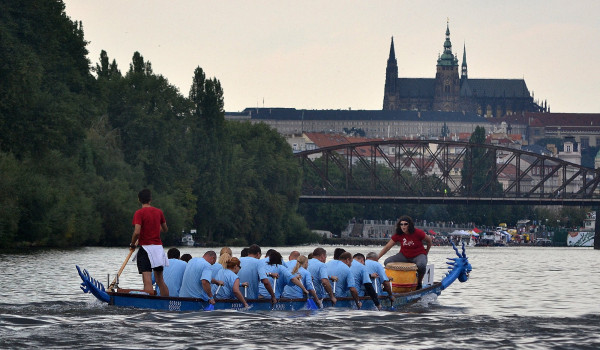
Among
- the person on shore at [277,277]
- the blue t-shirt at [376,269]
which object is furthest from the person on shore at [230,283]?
the blue t-shirt at [376,269]

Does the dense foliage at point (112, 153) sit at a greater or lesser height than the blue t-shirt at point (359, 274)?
greater

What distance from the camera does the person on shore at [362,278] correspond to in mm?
31609

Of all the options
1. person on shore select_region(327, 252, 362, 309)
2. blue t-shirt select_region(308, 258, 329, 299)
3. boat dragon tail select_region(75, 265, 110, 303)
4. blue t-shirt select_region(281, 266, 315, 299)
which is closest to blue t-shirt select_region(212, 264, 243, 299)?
blue t-shirt select_region(281, 266, 315, 299)

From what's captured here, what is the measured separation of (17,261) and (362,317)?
993 inches

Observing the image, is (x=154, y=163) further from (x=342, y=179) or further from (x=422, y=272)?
(x=342, y=179)

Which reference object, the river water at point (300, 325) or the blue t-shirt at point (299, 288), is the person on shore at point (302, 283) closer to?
the blue t-shirt at point (299, 288)

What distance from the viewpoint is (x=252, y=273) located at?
30.5 meters

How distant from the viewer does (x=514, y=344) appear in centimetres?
2652

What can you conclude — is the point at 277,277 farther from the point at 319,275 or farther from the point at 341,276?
the point at 341,276

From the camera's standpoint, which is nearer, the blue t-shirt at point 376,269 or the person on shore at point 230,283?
the person on shore at point 230,283

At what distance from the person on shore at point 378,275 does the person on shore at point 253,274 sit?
9.07 feet

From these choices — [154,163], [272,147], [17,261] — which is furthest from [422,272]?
[272,147]

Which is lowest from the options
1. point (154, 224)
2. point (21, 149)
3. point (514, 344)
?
point (514, 344)

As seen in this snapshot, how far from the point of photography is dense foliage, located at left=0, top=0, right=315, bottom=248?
6359 cm
